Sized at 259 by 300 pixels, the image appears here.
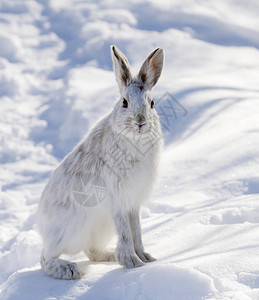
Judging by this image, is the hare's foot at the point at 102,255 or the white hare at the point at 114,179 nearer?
the white hare at the point at 114,179

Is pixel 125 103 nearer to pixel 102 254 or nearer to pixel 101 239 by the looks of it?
pixel 101 239

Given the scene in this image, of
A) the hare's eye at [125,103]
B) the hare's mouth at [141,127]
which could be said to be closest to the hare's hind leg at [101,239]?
the hare's mouth at [141,127]

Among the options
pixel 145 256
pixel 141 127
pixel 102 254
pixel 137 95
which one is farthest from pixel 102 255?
pixel 137 95

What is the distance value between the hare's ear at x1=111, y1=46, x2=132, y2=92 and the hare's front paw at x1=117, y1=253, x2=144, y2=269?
4.23 ft

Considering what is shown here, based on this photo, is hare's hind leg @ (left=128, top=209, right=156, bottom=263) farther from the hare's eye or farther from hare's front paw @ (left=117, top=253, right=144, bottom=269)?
the hare's eye

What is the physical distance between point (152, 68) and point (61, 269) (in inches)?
67.1

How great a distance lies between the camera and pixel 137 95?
3.33 m

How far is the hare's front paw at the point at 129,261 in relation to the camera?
3272 mm

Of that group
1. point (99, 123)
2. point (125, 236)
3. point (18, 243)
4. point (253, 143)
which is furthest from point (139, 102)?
point (253, 143)

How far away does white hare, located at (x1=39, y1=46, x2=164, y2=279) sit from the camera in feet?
10.9

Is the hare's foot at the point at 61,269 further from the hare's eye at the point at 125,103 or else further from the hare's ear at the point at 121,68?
the hare's ear at the point at 121,68

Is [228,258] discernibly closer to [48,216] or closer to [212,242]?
Result: [212,242]

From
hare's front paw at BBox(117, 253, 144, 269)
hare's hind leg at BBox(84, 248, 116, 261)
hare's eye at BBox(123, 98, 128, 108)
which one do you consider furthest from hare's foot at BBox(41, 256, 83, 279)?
hare's eye at BBox(123, 98, 128, 108)

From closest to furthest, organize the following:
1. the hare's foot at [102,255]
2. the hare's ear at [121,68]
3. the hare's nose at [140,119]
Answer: the hare's nose at [140,119] → the hare's ear at [121,68] → the hare's foot at [102,255]
